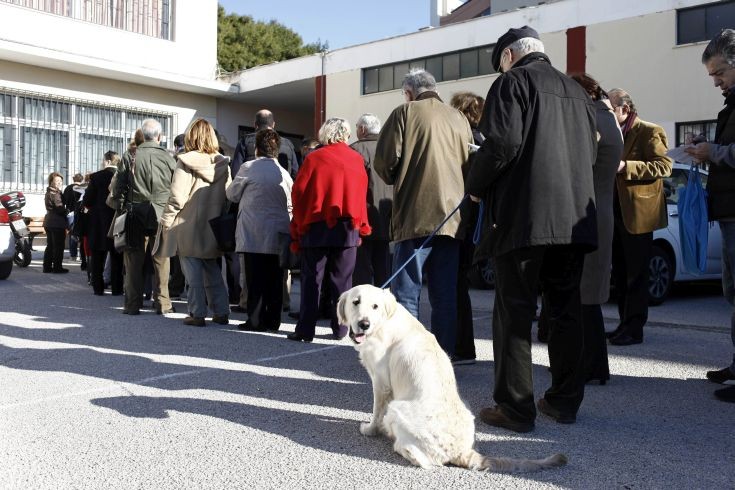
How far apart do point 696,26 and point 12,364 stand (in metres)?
16.2

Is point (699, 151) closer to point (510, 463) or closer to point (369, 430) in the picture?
point (510, 463)

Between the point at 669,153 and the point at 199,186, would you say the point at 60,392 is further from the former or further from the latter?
the point at 669,153

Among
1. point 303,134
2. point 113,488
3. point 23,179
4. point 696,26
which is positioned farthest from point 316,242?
point 303,134

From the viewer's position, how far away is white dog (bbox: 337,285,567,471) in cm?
338

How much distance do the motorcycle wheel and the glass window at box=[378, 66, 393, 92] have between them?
12.3 metres

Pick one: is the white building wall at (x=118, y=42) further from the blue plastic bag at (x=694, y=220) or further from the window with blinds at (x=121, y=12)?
the blue plastic bag at (x=694, y=220)

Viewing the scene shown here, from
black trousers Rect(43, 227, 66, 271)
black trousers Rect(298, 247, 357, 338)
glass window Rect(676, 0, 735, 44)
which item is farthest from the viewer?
glass window Rect(676, 0, 735, 44)

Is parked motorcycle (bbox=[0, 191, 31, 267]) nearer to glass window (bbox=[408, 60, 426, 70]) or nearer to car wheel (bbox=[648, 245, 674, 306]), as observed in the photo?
car wheel (bbox=[648, 245, 674, 306])

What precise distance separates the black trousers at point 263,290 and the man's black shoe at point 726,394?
4.13 m

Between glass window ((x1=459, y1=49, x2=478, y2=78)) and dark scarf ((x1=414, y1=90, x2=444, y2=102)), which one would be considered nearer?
dark scarf ((x1=414, y1=90, x2=444, y2=102))

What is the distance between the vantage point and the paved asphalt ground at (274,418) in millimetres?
3365

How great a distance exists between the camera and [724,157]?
492cm

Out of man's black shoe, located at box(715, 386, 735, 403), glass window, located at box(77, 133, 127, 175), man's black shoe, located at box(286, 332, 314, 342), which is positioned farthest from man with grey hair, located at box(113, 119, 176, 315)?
glass window, located at box(77, 133, 127, 175)

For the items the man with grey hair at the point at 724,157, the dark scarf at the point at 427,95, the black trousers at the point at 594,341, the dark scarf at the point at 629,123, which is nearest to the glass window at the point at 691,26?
the dark scarf at the point at 629,123
